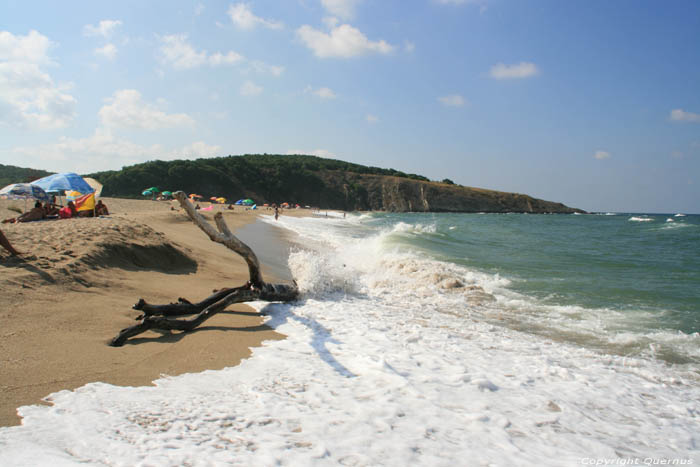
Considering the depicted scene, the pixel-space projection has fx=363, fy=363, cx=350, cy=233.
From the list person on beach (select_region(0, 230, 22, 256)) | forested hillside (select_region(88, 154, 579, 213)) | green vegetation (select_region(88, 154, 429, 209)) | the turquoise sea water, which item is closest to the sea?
the turquoise sea water

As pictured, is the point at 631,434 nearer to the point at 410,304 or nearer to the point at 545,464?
the point at 545,464

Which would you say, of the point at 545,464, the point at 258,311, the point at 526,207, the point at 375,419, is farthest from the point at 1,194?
the point at 526,207

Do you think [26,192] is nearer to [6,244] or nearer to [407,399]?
[6,244]

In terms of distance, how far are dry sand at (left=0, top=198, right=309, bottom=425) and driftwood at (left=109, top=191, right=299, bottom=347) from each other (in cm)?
Result: 14

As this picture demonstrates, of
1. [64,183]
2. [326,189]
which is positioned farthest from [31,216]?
[326,189]

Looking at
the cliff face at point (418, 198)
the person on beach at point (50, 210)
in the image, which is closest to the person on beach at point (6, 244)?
the person on beach at point (50, 210)

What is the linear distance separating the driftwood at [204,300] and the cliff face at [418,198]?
366 feet

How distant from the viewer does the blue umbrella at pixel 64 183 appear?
44.1ft

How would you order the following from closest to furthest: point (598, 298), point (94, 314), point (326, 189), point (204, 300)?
point (94, 314), point (204, 300), point (598, 298), point (326, 189)

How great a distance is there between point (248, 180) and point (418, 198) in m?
54.4

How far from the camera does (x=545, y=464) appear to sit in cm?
257

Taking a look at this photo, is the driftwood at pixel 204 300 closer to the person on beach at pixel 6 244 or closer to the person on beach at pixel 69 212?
the person on beach at pixel 6 244

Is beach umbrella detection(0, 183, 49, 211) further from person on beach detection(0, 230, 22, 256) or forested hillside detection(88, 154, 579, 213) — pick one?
forested hillside detection(88, 154, 579, 213)

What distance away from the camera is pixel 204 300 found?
211 inches
